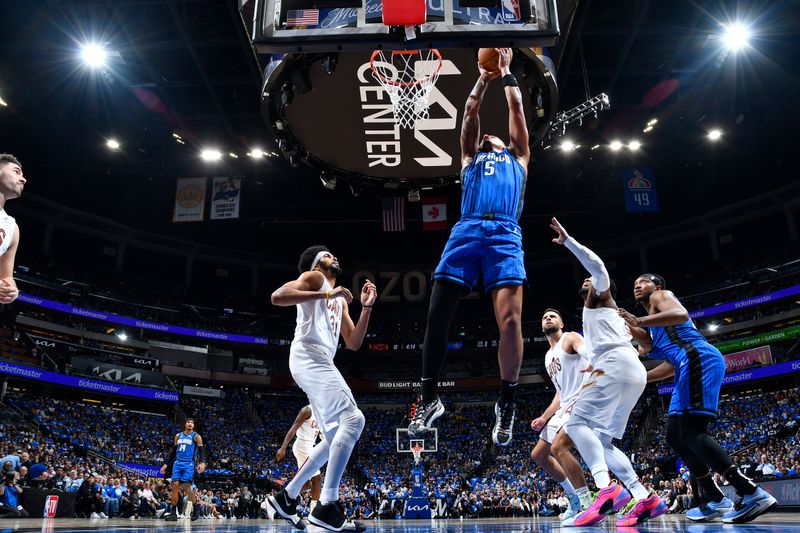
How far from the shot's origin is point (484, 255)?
4059 millimetres

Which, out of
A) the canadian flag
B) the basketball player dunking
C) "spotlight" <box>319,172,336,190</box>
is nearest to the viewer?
the basketball player dunking

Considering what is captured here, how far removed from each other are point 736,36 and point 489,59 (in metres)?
17.5

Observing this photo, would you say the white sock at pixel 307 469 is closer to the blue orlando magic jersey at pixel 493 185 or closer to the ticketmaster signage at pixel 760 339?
the blue orlando magic jersey at pixel 493 185

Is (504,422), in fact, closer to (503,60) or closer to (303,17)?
(503,60)

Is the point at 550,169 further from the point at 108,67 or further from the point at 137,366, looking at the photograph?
the point at 137,366

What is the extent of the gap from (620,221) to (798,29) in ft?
54.8

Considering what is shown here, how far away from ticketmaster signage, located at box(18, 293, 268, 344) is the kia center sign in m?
23.7

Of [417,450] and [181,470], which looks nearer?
[181,470]

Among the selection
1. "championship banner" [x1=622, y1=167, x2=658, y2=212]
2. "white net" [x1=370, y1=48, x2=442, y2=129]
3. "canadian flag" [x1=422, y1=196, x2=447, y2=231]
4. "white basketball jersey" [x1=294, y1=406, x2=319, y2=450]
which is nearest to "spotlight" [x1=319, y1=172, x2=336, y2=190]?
"white net" [x1=370, y1=48, x2=442, y2=129]

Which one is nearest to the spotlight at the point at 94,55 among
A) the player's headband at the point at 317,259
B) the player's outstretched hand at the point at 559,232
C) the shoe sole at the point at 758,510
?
the player's headband at the point at 317,259

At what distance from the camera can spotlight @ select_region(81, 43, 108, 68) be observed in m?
18.9

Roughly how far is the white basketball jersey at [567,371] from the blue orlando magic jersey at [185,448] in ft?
24.5

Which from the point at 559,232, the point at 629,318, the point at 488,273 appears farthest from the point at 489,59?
the point at 629,318

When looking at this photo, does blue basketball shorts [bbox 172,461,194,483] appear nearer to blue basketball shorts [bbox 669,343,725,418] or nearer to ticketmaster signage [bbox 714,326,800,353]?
blue basketball shorts [bbox 669,343,725,418]
